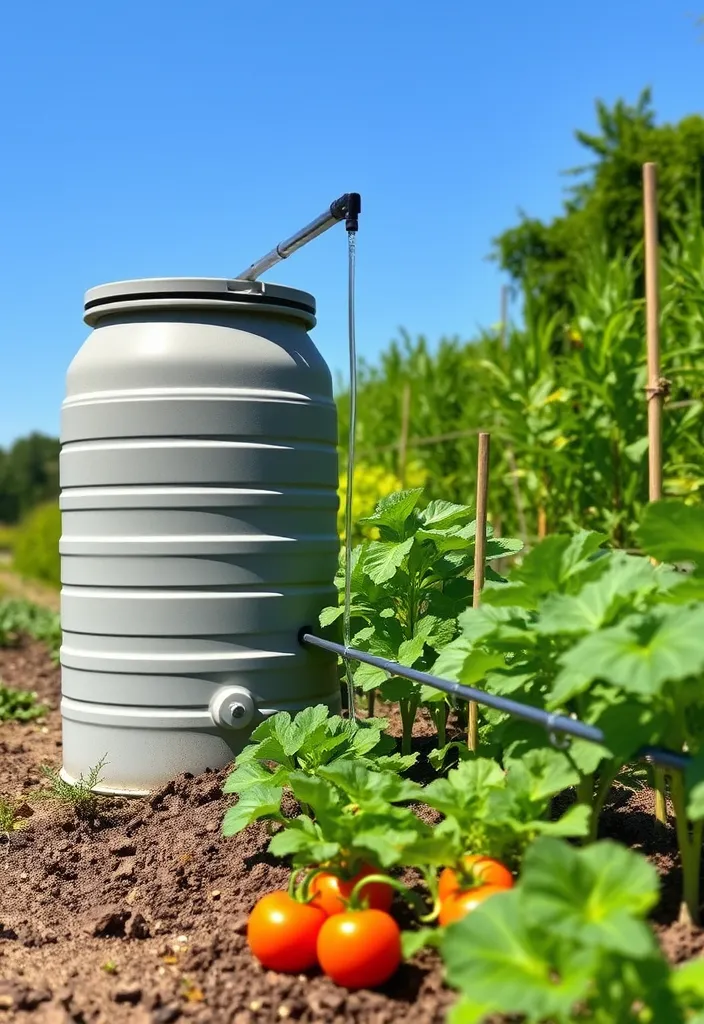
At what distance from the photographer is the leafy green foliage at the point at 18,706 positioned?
513 cm

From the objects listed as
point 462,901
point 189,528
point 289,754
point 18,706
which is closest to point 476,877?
point 462,901

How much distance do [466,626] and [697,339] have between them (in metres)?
2.76

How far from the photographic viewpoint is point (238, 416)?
3.18 meters

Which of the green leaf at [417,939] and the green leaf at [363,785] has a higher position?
the green leaf at [363,785]

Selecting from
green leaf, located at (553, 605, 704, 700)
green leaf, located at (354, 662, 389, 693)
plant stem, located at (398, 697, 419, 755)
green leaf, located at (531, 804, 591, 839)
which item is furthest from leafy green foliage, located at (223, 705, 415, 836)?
green leaf, located at (553, 605, 704, 700)

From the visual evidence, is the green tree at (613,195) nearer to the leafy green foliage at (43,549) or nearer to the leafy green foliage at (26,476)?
the leafy green foliage at (43,549)

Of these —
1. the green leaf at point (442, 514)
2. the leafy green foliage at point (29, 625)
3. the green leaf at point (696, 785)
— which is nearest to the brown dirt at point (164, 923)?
the green leaf at point (696, 785)

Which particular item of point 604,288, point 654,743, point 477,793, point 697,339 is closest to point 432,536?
point 477,793

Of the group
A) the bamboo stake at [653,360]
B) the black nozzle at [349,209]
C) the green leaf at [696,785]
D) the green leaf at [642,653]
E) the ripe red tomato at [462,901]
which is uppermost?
the black nozzle at [349,209]

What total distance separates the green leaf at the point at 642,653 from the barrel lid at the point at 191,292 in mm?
1960

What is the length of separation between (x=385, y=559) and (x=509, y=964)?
153 centimetres

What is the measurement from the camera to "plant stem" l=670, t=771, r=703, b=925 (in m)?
1.92

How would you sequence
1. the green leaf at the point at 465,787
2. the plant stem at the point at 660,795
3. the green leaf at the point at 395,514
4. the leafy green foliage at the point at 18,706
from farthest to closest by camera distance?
the leafy green foliage at the point at 18,706 → the green leaf at the point at 395,514 → the plant stem at the point at 660,795 → the green leaf at the point at 465,787

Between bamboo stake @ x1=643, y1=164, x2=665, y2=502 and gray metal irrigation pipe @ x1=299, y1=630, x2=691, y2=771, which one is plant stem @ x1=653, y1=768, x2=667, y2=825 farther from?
bamboo stake @ x1=643, y1=164, x2=665, y2=502
